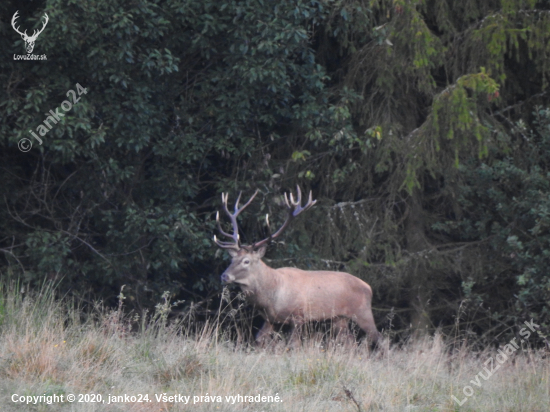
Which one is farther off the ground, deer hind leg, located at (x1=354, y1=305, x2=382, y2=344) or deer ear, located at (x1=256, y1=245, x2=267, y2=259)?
deer ear, located at (x1=256, y1=245, x2=267, y2=259)

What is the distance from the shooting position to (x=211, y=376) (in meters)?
5.94

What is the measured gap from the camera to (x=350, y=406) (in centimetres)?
554

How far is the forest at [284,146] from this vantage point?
29.8 ft

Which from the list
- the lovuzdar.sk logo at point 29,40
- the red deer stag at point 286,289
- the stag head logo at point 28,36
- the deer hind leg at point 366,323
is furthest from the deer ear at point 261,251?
the stag head logo at point 28,36

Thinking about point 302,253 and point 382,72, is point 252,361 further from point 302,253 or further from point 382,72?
point 382,72

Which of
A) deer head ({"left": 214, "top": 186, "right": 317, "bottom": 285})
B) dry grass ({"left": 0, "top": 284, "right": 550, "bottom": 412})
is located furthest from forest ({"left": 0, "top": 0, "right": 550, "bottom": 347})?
dry grass ({"left": 0, "top": 284, "right": 550, "bottom": 412})

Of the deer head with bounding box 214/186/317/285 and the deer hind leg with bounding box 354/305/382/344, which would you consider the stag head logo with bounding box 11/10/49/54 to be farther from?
the deer hind leg with bounding box 354/305/382/344

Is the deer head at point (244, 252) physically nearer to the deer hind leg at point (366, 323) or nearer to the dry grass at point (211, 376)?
the deer hind leg at point (366, 323)

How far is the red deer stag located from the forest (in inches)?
32.1

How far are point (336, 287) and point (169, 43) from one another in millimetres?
3954

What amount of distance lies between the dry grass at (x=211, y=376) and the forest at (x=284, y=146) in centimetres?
279

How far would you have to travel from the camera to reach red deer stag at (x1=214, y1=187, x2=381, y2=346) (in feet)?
30.2

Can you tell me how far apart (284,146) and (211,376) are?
5.49 m

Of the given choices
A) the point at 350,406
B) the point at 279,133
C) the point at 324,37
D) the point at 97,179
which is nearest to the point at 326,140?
the point at 279,133
